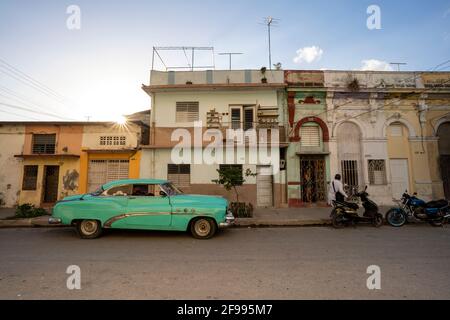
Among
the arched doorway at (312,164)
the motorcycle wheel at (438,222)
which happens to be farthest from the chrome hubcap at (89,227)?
the motorcycle wheel at (438,222)

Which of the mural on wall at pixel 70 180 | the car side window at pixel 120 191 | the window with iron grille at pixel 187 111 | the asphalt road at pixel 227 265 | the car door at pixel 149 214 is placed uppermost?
the window with iron grille at pixel 187 111

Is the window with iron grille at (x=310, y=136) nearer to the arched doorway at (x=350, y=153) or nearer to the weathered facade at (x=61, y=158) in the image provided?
the arched doorway at (x=350, y=153)

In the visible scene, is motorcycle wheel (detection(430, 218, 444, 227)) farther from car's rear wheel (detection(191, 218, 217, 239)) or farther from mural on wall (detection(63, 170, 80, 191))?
mural on wall (detection(63, 170, 80, 191))

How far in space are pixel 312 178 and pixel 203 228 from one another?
8573 millimetres

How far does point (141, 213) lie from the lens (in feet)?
19.6

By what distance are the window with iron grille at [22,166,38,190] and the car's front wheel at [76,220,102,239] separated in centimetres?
896

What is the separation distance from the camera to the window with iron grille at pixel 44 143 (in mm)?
12562

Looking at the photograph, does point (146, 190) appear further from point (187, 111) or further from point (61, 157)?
point (61, 157)

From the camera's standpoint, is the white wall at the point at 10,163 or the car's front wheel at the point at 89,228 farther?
the white wall at the point at 10,163

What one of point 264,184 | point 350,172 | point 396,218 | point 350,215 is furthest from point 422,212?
point 264,184

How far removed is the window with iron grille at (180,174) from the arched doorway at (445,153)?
1478 centimetres

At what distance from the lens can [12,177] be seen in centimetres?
1220

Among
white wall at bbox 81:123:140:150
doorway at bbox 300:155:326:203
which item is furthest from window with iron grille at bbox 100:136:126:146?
doorway at bbox 300:155:326:203

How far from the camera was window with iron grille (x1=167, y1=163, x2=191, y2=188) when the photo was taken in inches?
484
